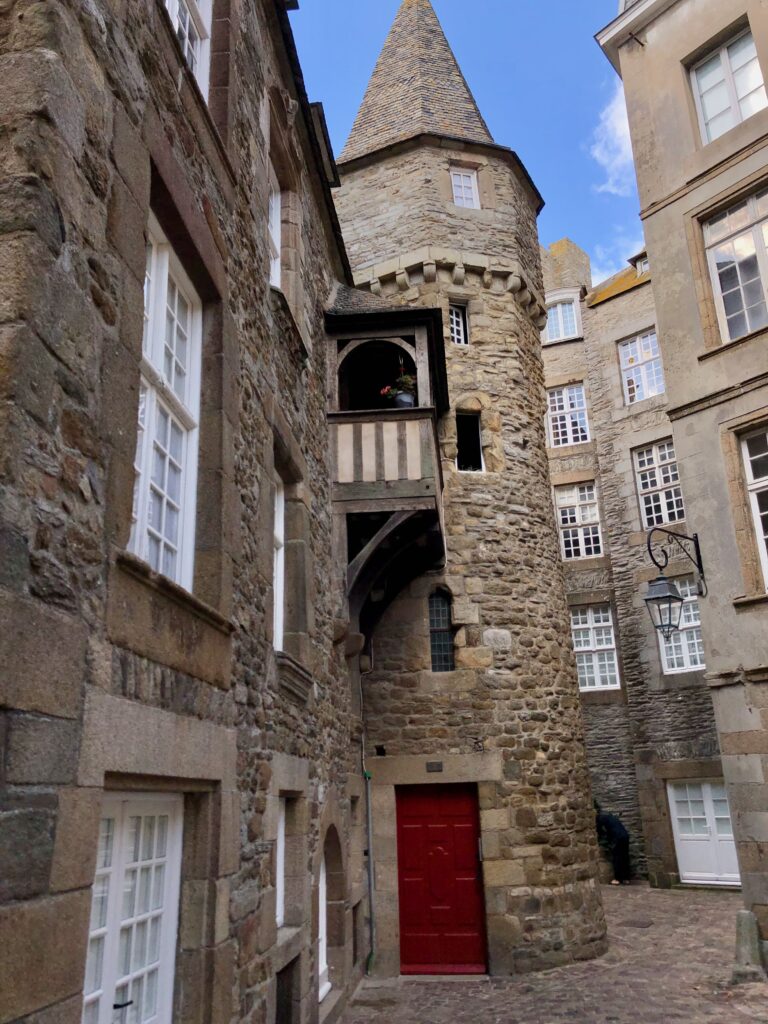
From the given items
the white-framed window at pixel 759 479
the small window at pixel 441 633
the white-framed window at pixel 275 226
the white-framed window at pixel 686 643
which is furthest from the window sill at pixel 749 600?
the white-framed window at pixel 686 643

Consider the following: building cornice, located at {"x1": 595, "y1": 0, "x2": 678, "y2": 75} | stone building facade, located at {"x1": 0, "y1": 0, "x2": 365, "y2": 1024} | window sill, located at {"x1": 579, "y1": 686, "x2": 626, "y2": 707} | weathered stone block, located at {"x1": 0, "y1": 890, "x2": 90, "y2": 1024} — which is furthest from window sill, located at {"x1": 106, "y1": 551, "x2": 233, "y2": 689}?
window sill, located at {"x1": 579, "y1": 686, "x2": 626, "y2": 707}

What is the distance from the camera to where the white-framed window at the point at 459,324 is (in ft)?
36.6

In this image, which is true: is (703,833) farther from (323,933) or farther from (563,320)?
(563,320)

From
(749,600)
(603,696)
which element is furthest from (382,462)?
(603,696)

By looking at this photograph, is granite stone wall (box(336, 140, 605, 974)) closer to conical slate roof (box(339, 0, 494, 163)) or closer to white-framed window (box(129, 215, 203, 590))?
conical slate roof (box(339, 0, 494, 163))

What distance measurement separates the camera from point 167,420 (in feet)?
12.8

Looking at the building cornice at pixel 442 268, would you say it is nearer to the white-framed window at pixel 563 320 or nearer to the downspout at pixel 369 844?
the downspout at pixel 369 844

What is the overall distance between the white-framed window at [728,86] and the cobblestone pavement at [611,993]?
9.11 meters

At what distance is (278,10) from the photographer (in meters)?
6.44

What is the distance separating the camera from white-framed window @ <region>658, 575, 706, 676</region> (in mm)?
15875

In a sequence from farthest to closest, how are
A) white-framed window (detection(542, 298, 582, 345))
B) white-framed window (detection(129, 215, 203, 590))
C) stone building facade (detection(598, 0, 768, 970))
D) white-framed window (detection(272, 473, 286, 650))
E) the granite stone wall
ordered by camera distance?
white-framed window (detection(542, 298, 582, 345)) < the granite stone wall < stone building facade (detection(598, 0, 768, 970)) < white-framed window (detection(272, 473, 286, 650)) < white-framed window (detection(129, 215, 203, 590))

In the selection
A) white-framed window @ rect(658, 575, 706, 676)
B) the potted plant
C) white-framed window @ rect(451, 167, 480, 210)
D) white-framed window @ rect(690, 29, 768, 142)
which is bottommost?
white-framed window @ rect(658, 575, 706, 676)

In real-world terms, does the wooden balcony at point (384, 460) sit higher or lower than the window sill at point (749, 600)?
higher

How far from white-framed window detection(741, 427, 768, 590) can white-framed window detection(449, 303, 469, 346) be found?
13.5 ft
